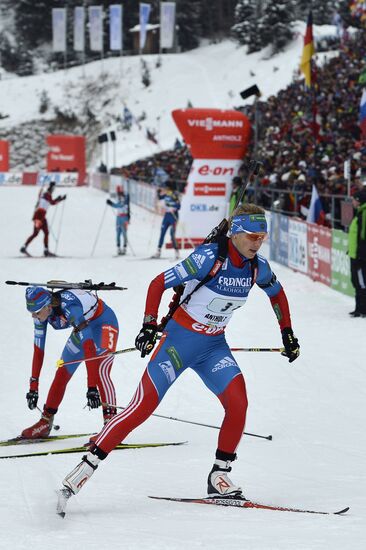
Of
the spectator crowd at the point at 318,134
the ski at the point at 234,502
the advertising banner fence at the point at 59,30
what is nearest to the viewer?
the ski at the point at 234,502

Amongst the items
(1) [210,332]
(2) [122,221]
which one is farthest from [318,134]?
(1) [210,332]

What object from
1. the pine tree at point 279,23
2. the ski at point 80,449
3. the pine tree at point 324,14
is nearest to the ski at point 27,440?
the ski at point 80,449

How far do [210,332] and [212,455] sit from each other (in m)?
1.75

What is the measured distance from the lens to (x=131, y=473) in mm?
6887

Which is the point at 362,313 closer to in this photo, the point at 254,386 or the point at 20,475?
the point at 254,386

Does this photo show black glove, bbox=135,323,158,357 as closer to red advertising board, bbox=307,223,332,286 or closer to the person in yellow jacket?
the person in yellow jacket

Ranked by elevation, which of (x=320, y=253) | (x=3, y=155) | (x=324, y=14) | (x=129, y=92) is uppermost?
(x=324, y=14)

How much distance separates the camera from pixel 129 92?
244 feet

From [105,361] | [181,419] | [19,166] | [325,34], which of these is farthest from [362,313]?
[19,166]

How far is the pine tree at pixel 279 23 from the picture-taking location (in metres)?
64.1

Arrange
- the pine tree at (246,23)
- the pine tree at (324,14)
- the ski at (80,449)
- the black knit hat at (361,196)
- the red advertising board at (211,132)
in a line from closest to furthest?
the ski at (80,449)
the black knit hat at (361,196)
the red advertising board at (211,132)
the pine tree at (324,14)
the pine tree at (246,23)

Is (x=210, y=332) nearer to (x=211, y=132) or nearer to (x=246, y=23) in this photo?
(x=211, y=132)

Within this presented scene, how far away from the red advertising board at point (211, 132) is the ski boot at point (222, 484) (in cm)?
1829

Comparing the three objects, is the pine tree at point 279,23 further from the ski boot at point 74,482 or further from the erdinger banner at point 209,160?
the ski boot at point 74,482
